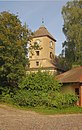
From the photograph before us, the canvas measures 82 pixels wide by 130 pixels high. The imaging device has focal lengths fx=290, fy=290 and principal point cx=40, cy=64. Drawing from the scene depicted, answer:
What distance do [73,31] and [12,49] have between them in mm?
16560

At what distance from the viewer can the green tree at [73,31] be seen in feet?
150

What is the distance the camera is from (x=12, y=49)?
1297 inches

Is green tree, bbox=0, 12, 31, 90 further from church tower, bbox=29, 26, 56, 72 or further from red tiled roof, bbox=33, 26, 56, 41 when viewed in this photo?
red tiled roof, bbox=33, 26, 56, 41

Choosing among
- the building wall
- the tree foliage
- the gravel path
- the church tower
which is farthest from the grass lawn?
the building wall

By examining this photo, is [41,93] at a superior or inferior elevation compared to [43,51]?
inferior

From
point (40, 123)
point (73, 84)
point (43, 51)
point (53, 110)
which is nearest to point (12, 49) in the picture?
point (73, 84)

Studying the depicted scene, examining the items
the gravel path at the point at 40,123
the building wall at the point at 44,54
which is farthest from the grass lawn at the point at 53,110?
the building wall at the point at 44,54

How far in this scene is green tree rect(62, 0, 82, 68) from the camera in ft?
150

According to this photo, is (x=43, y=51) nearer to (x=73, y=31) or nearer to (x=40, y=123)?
(x=73, y=31)

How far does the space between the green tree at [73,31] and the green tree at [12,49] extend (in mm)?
12084

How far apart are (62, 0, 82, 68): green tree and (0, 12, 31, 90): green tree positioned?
39.6 ft

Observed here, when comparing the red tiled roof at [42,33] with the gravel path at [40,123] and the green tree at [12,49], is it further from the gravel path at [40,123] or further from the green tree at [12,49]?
the gravel path at [40,123]

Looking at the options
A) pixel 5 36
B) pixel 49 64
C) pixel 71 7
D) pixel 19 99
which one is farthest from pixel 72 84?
pixel 49 64

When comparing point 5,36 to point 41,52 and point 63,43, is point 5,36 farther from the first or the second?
point 41,52
